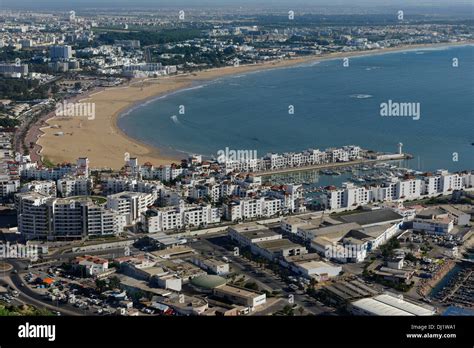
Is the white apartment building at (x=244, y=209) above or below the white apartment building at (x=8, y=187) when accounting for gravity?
below

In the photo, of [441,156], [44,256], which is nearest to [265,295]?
[44,256]

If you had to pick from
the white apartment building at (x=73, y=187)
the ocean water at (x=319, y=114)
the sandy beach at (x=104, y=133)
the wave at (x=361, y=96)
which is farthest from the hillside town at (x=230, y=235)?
the wave at (x=361, y=96)

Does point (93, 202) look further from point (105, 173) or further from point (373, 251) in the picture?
point (373, 251)

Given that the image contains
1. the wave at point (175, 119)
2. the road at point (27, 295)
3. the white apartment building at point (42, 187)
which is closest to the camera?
the road at point (27, 295)

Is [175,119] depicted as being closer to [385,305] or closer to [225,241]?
[225,241]

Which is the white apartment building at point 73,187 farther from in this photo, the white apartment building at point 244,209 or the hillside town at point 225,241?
the white apartment building at point 244,209
